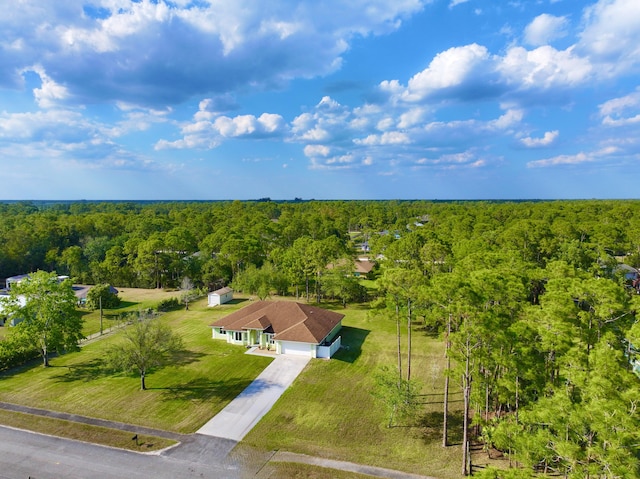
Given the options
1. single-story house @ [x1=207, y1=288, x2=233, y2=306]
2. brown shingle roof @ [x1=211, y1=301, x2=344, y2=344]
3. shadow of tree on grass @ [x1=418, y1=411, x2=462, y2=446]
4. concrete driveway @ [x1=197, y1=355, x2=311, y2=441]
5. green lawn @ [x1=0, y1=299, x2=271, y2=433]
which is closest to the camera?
shadow of tree on grass @ [x1=418, y1=411, x2=462, y2=446]

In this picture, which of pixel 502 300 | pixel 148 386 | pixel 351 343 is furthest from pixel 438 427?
pixel 148 386

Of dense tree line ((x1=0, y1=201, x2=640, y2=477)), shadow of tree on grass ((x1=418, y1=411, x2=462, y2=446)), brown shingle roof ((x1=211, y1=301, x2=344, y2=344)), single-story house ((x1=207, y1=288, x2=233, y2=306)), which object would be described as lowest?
shadow of tree on grass ((x1=418, y1=411, x2=462, y2=446))

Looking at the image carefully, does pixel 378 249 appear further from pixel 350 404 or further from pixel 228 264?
pixel 350 404

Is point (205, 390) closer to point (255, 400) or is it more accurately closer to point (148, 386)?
point (255, 400)

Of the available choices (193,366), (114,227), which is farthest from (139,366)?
(114,227)

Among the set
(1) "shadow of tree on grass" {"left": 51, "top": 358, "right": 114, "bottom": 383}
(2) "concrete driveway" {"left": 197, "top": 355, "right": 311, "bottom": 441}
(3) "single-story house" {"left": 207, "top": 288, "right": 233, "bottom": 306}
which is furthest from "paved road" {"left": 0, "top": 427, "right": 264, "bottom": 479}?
(3) "single-story house" {"left": 207, "top": 288, "right": 233, "bottom": 306}

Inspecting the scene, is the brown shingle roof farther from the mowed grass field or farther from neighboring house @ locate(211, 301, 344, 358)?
the mowed grass field
